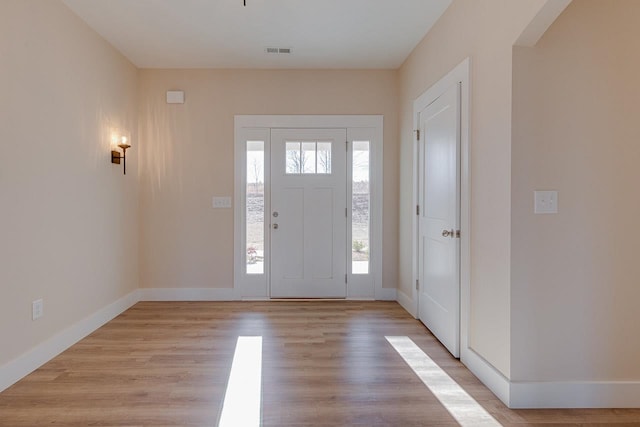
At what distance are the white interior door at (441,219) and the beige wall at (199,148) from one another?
143 cm

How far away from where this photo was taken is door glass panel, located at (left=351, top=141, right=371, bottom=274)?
14.6 ft

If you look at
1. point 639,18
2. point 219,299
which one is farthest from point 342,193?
point 639,18

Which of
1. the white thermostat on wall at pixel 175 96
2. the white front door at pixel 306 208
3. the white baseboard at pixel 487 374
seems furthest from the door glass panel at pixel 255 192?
the white baseboard at pixel 487 374

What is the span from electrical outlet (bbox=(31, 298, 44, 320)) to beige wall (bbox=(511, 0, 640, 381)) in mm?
3124

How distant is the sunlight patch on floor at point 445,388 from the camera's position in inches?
79.0

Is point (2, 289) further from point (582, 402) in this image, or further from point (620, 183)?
point (620, 183)

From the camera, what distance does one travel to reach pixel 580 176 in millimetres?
2104

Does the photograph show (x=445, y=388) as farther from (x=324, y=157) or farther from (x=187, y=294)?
(x=187, y=294)

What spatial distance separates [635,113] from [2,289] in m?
3.88

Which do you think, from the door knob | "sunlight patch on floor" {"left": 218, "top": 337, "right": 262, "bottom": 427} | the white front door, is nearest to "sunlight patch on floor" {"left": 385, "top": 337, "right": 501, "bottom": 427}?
the door knob

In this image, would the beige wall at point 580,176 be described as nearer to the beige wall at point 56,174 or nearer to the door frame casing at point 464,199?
the door frame casing at point 464,199

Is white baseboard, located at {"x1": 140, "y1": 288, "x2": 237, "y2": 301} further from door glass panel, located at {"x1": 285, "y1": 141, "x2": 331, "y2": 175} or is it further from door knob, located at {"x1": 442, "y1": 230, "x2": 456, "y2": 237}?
door knob, located at {"x1": 442, "y1": 230, "x2": 456, "y2": 237}

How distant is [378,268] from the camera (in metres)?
4.46

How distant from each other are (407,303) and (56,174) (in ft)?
11.2
